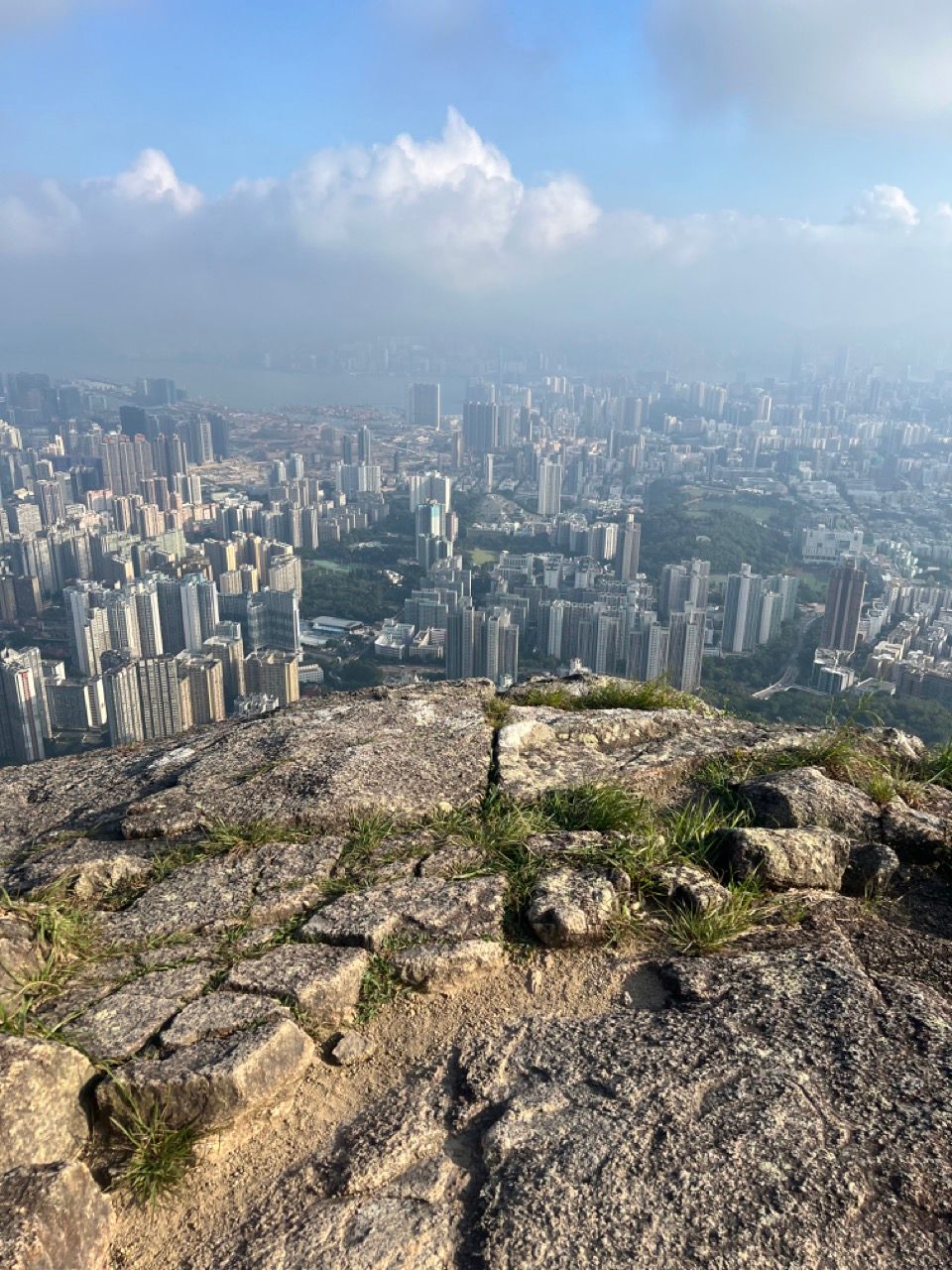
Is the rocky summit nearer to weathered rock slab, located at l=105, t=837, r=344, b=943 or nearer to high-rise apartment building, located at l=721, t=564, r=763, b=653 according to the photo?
weathered rock slab, located at l=105, t=837, r=344, b=943

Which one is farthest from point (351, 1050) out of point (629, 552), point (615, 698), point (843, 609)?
point (629, 552)

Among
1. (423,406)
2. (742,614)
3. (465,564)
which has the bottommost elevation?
(465,564)

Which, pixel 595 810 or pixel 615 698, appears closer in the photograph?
pixel 595 810

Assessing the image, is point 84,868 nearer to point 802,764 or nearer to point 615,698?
point 615,698

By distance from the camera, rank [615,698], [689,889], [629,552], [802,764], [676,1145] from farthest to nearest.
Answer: [629,552] < [615,698] < [802,764] < [689,889] < [676,1145]

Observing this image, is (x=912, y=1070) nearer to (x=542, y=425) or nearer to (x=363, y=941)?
(x=363, y=941)

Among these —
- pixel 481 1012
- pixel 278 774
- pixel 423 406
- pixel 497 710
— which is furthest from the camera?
pixel 423 406

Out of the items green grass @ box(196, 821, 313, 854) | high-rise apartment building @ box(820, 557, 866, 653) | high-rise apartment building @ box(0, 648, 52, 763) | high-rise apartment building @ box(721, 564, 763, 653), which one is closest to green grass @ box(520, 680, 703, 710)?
green grass @ box(196, 821, 313, 854)
